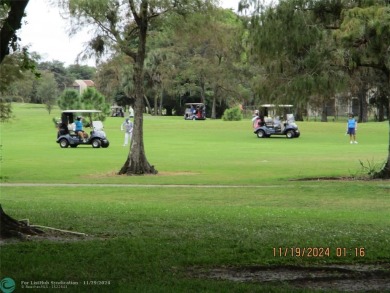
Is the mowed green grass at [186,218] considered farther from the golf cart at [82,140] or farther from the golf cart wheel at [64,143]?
the golf cart wheel at [64,143]

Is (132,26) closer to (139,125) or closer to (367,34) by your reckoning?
(139,125)

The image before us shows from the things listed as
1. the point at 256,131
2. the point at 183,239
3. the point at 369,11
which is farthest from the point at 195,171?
the point at 256,131

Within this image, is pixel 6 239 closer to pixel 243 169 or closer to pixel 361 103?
pixel 243 169

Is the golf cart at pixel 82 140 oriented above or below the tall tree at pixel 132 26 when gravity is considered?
below

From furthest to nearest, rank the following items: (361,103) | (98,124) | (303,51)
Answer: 1. (361,103)
2. (98,124)
3. (303,51)

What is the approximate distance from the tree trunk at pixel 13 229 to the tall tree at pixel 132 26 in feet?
61.9

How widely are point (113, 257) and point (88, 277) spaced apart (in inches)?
39.1

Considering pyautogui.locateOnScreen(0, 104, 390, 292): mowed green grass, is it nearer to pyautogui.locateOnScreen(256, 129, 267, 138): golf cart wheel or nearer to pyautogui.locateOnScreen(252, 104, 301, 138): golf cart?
pyautogui.locateOnScreen(252, 104, 301, 138): golf cart

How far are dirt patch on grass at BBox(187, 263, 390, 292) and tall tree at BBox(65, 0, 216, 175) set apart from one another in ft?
69.7

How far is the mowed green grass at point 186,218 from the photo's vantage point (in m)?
7.41

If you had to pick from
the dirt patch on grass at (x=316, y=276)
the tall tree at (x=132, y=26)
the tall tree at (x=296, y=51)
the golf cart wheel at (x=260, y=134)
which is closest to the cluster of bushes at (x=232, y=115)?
the golf cart wheel at (x=260, y=134)

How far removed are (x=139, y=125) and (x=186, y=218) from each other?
713 inches

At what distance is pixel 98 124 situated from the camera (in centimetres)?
4769

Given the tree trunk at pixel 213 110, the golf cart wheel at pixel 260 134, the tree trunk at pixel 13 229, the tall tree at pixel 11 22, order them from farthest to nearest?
1. the tree trunk at pixel 213 110
2. the golf cart wheel at pixel 260 134
3. the tall tree at pixel 11 22
4. the tree trunk at pixel 13 229
